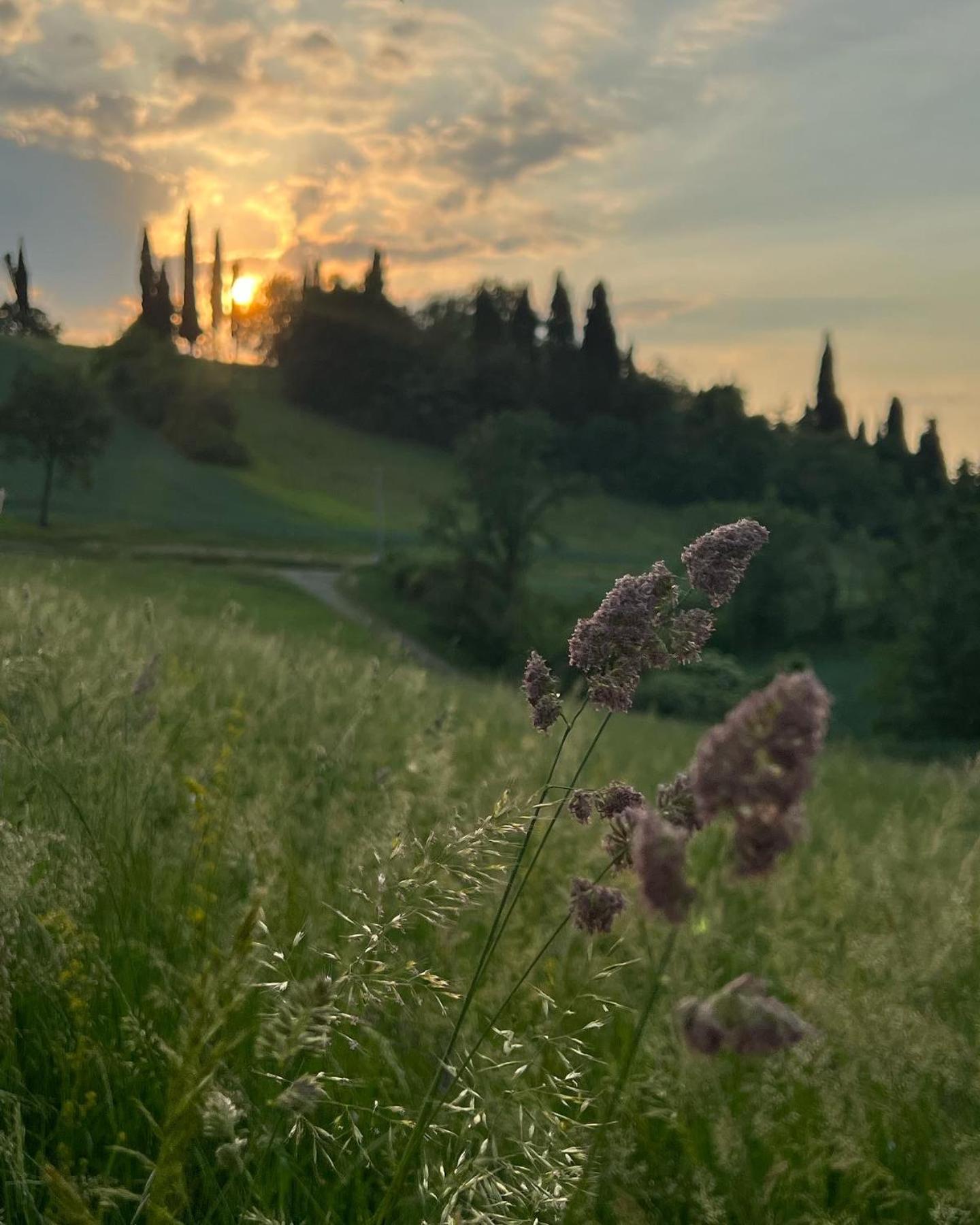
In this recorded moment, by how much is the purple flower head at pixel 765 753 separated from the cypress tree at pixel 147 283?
94027 millimetres

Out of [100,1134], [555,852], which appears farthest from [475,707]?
[100,1134]

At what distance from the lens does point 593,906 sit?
4.71 feet

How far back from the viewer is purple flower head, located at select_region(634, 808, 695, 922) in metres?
0.90

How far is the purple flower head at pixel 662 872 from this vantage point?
0.90 m

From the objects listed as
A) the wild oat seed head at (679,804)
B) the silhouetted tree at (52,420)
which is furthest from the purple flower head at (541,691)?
the silhouetted tree at (52,420)

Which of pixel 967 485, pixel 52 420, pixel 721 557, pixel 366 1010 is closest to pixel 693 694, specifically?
pixel 967 485

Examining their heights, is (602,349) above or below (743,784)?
above

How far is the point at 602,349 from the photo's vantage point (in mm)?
89188

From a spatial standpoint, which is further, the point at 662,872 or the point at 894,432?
the point at 894,432

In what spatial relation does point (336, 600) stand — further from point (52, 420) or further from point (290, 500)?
point (290, 500)

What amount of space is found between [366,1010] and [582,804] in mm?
857

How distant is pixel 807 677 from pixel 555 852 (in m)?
3.77

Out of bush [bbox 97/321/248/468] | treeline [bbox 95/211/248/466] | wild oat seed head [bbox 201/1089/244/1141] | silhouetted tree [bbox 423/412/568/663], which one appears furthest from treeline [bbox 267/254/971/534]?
wild oat seed head [bbox 201/1089/244/1141]

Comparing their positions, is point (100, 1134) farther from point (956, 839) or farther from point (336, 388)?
point (336, 388)
